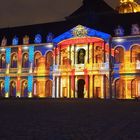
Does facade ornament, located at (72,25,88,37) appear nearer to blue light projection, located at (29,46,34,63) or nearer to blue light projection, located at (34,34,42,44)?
blue light projection, located at (34,34,42,44)

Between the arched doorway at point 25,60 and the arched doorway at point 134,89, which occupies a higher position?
the arched doorway at point 25,60

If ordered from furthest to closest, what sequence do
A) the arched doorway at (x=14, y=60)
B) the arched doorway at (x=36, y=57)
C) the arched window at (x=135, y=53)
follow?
the arched doorway at (x=14, y=60) < the arched doorway at (x=36, y=57) < the arched window at (x=135, y=53)

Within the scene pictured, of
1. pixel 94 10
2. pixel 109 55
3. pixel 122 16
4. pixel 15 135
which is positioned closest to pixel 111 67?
pixel 109 55

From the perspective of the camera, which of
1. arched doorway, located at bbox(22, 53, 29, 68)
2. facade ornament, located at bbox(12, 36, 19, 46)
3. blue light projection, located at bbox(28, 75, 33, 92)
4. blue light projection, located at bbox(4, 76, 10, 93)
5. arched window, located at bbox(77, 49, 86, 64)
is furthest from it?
facade ornament, located at bbox(12, 36, 19, 46)

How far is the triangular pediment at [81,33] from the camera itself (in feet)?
164

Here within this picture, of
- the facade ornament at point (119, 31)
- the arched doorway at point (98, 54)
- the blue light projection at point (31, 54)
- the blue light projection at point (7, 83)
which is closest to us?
the facade ornament at point (119, 31)

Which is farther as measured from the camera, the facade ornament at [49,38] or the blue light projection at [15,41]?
the blue light projection at [15,41]

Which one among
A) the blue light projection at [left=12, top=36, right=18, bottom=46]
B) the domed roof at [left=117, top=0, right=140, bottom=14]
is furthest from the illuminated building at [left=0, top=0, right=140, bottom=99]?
the domed roof at [left=117, top=0, right=140, bottom=14]

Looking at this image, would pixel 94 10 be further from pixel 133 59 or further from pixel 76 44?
pixel 133 59

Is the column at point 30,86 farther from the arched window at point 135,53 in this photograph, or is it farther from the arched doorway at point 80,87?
the arched window at point 135,53

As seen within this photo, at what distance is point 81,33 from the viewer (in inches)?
2021

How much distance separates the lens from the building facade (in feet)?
161

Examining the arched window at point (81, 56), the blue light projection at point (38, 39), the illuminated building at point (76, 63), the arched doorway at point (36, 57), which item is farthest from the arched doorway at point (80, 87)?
the blue light projection at point (38, 39)

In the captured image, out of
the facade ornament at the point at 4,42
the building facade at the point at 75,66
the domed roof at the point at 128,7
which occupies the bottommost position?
the building facade at the point at 75,66
